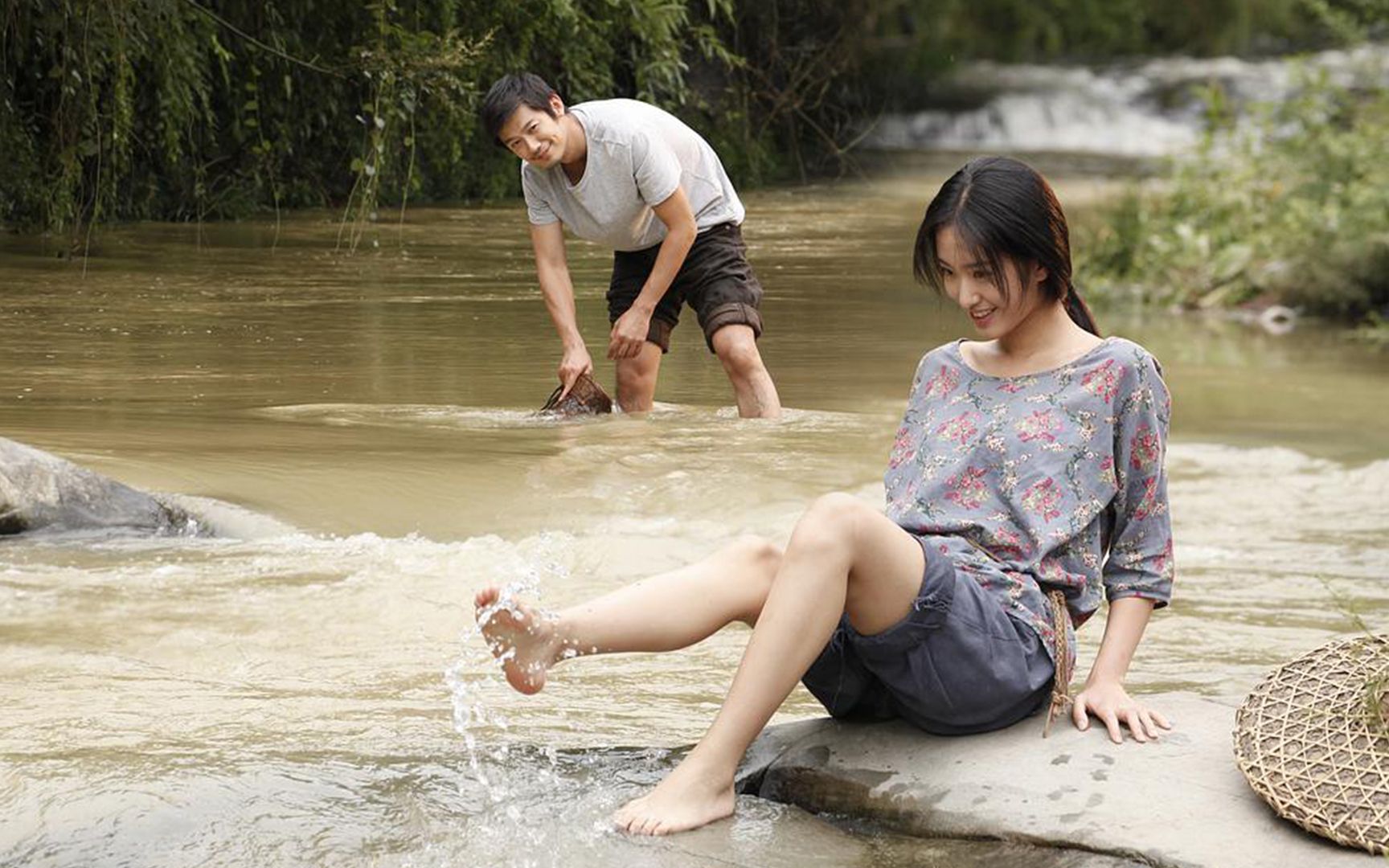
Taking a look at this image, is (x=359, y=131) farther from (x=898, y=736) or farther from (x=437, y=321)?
(x=898, y=736)

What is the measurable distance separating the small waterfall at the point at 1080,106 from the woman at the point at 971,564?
57.3ft

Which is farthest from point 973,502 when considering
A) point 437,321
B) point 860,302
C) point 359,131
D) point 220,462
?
point 359,131

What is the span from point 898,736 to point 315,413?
13.1 feet

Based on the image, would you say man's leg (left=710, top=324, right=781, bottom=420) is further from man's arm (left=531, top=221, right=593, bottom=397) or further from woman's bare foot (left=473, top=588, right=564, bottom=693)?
woman's bare foot (left=473, top=588, right=564, bottom=693)

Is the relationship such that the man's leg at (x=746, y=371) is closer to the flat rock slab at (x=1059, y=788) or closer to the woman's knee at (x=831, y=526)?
the flat rock slab at (x=1059, y=788)

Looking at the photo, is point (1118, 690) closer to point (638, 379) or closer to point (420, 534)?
point (420, 534)

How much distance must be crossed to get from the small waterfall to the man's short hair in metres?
14.7

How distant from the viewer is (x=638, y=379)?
677 cm

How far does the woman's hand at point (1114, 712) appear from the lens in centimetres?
303

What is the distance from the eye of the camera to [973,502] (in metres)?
3.16

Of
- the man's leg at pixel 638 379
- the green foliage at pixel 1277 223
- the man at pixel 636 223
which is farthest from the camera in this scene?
the green foliage at pixel 1277 223

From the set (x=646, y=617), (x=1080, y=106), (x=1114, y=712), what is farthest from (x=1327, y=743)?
(x=1080, y=106)

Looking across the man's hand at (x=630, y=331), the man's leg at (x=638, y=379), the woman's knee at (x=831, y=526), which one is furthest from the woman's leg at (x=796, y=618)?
the man's leg at (x=638, y=379)

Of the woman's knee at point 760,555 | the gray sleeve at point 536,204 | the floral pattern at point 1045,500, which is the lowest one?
the woman's knee at point 760,555
